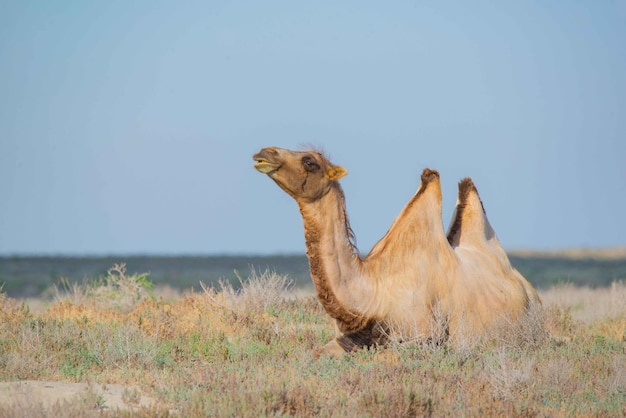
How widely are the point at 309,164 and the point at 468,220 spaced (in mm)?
3215

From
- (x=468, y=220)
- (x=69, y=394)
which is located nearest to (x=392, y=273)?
(x=468, y=220)

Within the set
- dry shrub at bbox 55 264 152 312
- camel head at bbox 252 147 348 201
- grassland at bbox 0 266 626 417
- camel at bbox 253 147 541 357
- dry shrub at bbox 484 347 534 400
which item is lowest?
dry shrub at bbox 55 264 152 312

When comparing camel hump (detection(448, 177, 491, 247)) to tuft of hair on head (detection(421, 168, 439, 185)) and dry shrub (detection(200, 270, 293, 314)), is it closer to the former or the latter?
tuft of hair on head (detection(421, 168, 439, 185))

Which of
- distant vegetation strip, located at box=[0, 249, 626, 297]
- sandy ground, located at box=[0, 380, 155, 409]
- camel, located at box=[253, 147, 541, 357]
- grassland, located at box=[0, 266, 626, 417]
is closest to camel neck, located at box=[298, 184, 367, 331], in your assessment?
camel, located at box=[253, 147, 541, 357]

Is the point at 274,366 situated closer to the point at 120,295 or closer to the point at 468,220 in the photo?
the point at 468,220

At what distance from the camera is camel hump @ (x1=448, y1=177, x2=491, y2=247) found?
1239cm

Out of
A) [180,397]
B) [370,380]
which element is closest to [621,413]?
[370,380]

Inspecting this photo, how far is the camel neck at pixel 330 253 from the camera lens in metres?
10.2

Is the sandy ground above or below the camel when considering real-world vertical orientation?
below

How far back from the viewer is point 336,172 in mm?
10289

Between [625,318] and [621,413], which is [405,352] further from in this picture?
[625,318]

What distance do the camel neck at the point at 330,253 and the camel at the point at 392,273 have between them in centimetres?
1

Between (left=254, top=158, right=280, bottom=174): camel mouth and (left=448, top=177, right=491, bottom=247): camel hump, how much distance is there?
335cm

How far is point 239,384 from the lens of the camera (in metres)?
8.83
